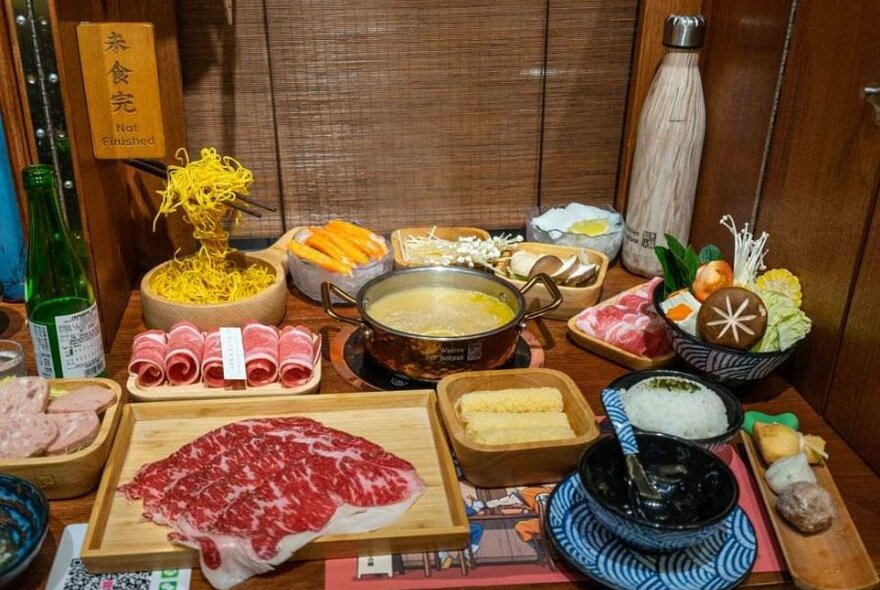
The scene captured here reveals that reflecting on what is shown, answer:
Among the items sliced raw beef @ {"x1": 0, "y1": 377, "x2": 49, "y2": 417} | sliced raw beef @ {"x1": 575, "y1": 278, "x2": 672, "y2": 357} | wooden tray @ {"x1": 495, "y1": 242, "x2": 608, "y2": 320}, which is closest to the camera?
sliced raw beef @ {"x1": 0, "y1": 377, "x2": 49, "y2": 417}

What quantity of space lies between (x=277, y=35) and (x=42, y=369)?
92 centimetres

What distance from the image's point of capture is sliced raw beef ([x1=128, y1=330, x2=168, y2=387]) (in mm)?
1474

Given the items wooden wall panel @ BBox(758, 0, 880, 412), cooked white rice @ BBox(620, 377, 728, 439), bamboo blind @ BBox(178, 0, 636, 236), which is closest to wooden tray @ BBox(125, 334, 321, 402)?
cooked white rice @ BBox(620, 377, 728, 439)

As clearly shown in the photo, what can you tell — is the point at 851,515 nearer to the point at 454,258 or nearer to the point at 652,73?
the point at 454,258

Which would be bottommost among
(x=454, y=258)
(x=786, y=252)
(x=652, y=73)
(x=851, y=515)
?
(x=851, y=515)

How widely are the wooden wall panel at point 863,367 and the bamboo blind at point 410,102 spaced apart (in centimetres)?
89

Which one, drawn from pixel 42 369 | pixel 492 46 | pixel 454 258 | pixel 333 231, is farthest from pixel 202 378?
pixel 492 46

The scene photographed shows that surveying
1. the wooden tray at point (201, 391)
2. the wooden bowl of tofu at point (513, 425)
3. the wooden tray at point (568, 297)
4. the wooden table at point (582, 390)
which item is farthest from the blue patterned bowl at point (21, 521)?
the wooden tray at point (568, 297)

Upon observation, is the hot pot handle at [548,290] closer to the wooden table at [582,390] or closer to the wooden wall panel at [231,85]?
the wooden table at [582,390]

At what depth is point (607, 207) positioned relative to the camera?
2.13 m

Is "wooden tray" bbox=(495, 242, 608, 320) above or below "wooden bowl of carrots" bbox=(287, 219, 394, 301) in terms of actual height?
below

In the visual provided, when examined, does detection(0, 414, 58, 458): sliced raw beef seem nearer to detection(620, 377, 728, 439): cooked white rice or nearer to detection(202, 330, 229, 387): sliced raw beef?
detection(202, 330, 229, 387): sliced raw beef

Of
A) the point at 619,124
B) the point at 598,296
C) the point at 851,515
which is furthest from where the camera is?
the point at 619,124

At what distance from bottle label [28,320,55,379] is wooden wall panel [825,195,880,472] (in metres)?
1.36
